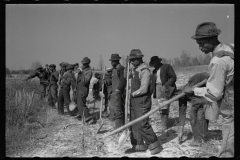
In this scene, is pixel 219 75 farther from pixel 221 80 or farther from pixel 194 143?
pixel 194 143

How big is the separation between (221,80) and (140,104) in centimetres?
191

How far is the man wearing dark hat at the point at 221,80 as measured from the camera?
9.92 feet

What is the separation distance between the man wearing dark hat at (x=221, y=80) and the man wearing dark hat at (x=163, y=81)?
2.28 meters

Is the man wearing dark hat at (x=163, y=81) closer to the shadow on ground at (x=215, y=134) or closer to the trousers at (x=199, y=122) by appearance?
the trousers at (x=199, y=122)

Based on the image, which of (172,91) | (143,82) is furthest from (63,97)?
(143,82)

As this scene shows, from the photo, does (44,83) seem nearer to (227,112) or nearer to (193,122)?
(193,122)

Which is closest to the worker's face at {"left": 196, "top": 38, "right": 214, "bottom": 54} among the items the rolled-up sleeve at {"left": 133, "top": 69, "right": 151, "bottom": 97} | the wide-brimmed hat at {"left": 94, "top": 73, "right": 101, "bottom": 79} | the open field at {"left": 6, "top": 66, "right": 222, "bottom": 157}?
the rolled-up sleeve at {"left": 133, "top": 69, "right": 151, "bottom": 97}

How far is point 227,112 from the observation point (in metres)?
3.25

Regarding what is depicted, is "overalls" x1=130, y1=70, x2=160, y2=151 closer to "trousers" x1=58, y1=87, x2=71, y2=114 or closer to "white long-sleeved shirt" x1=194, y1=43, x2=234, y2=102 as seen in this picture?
"white long-sleeved shirt" x1=194, y1=43, x2=234, y2=102

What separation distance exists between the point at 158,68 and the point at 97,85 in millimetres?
4009

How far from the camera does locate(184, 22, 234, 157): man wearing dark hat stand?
9.92 ft

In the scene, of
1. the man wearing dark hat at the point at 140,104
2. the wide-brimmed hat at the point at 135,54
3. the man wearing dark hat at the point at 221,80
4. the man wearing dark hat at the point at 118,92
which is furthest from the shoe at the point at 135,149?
the wide-brimmed hat at the point at 135,54

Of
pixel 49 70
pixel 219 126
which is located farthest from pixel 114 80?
pixel 49 70

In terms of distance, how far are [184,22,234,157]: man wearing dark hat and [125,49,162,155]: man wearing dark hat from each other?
49.2 inches
